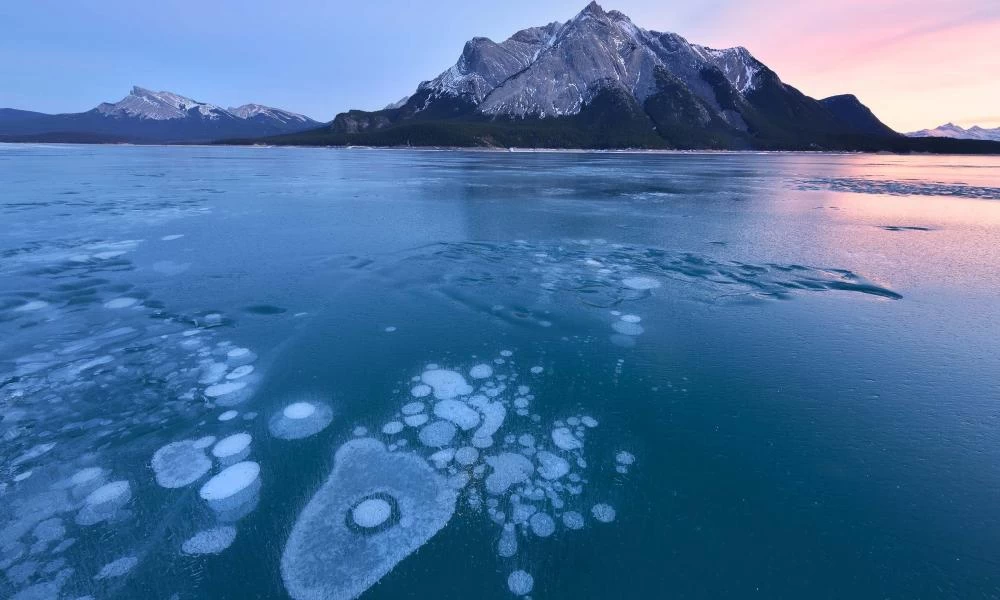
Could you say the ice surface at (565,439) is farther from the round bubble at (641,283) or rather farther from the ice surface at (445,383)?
the round bubble at (641,283)

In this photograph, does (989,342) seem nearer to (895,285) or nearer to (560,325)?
(895,285)

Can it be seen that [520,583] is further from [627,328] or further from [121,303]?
[121,303]

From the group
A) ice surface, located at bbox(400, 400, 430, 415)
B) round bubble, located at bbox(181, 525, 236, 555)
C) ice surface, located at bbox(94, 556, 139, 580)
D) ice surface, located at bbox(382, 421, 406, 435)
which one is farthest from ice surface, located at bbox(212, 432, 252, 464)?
ice surface, located at bbox(400, 400, 430, 415)

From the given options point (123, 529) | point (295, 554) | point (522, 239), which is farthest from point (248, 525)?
point (522, 239)

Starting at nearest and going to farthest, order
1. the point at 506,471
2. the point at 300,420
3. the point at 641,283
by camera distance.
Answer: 1. the point at 506,471
2. the point at 300,420
3. the point at 641,283

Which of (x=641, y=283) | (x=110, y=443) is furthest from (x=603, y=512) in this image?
(x=641, y=283)

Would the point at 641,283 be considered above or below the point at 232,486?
above

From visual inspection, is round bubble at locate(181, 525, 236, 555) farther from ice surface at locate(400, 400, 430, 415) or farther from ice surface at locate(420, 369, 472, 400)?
ice surface at locate(420, 369, 472, 400)
